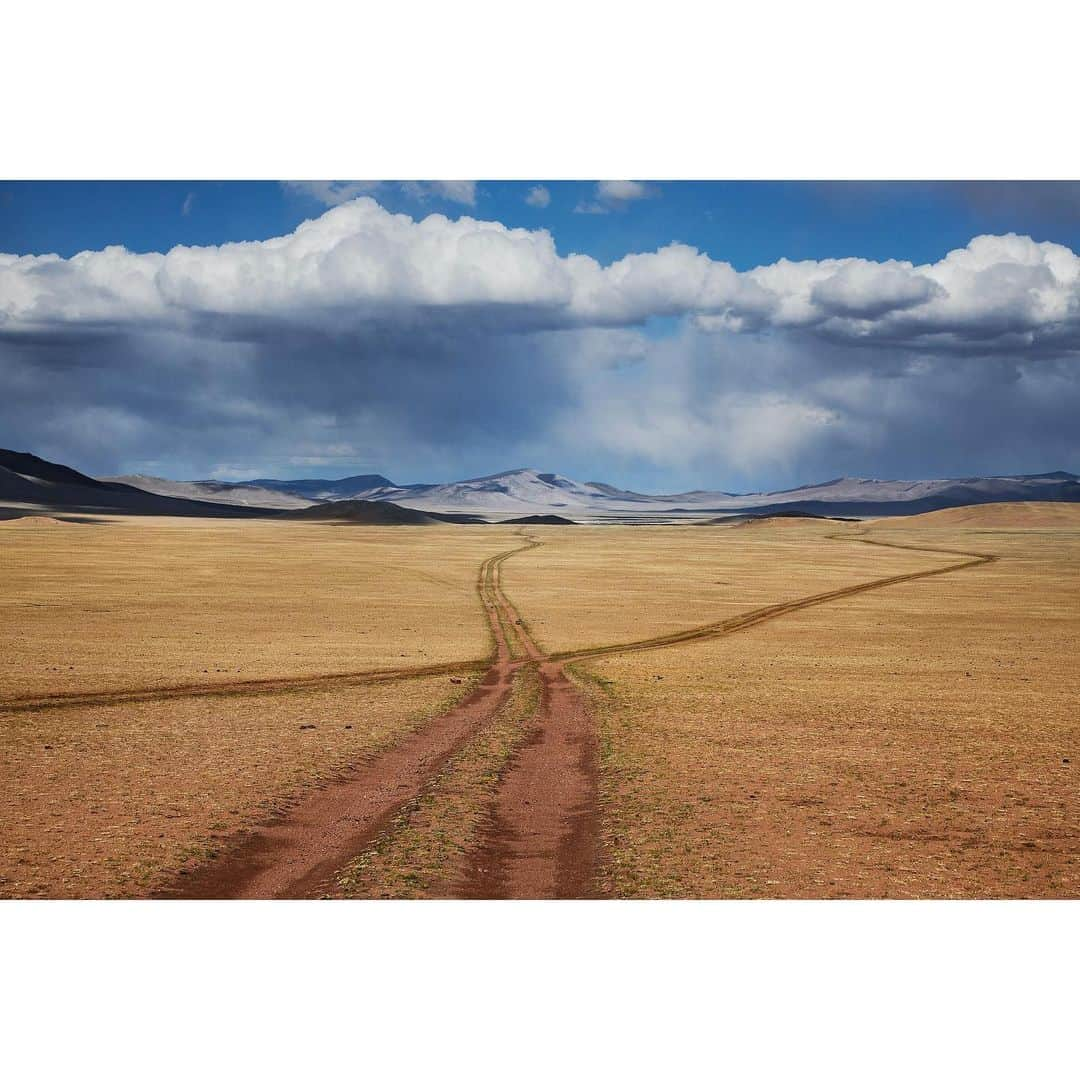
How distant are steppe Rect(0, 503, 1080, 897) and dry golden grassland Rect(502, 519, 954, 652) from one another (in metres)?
0.77

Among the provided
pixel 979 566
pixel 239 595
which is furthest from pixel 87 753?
pixel 979 566

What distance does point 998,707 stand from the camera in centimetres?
2592

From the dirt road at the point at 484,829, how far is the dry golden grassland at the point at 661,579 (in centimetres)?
1430

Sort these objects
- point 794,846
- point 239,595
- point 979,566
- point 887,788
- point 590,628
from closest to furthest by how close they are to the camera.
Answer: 1. point 794,846
2. point 887,788
3. point 590,628
4. point 239,595
5. point 979,566

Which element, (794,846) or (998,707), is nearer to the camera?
(794,846)

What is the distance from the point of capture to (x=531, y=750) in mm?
21297

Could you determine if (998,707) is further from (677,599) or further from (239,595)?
(239,595)

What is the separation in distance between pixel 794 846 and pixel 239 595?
44899 mm

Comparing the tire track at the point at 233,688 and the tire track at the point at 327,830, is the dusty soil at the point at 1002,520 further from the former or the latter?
the tire track at the point at 327,830

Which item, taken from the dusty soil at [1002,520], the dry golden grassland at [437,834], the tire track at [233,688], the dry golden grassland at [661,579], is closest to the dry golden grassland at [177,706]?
the tire track at [233,688]

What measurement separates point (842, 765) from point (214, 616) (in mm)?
32094

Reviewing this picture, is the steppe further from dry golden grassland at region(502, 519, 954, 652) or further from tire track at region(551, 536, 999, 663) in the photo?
dry golden grassland at region(502, 519, 954, 652)

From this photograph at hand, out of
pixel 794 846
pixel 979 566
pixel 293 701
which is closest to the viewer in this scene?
pixel 794 846

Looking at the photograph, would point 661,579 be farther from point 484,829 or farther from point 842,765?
point 484,829
